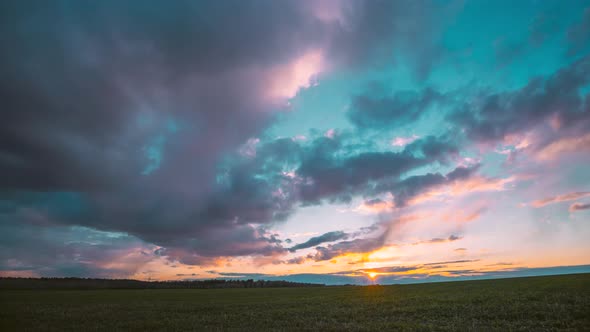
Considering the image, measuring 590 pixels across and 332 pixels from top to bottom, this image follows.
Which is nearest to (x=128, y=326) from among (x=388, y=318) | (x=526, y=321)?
(x=388, y=318)

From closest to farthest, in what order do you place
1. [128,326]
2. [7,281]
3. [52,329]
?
[52,329] → [128,326] → [7,281]

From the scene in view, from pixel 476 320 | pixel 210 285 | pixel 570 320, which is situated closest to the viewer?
pixel 570 320

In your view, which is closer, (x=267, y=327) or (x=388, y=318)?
(x=267, y=327)

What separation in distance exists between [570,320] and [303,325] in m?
16.3

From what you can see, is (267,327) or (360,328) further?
(267,327)

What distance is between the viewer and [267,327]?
877 inches

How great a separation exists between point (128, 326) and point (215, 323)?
257 inches

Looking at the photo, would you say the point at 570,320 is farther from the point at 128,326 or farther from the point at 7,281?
the point at 7,281

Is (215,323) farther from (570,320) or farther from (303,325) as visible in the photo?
(570,320)

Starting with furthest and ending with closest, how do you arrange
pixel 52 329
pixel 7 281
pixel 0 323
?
pixel 7 281 < pixel 0 323 < pixel 52 329

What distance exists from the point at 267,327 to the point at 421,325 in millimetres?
10199

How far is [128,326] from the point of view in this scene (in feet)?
80.3

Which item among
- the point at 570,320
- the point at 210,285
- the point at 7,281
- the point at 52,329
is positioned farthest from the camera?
the point at 210,285

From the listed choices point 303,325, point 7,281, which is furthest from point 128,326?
point 7,281
